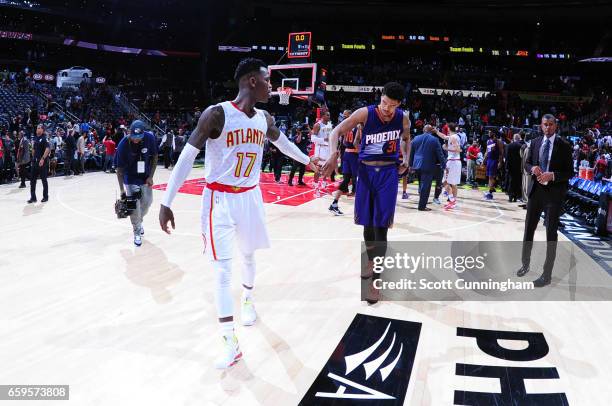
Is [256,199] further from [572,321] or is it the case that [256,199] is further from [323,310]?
[572,321]

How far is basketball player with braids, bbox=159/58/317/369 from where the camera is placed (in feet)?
11.1

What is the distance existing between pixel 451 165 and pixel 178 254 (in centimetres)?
665

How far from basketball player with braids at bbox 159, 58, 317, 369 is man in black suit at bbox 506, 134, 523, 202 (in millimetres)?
9216

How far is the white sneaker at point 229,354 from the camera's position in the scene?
11.3 feet

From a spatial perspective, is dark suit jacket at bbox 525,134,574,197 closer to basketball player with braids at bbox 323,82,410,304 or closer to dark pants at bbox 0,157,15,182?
basketball player with braids at bbox 323,82,410,304

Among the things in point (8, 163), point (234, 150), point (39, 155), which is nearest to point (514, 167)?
point (234, 150)

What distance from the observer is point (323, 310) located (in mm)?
4621

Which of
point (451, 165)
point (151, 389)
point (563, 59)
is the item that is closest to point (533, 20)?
point (563, 59)

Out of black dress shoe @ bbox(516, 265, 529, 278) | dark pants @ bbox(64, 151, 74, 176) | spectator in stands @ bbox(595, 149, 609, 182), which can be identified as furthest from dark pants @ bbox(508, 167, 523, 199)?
dark pants @ bbox(64, 151, 74, 176)

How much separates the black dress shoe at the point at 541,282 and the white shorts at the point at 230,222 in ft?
11.1

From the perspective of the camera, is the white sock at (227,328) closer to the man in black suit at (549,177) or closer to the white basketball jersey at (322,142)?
the man in black suit at (549,177)

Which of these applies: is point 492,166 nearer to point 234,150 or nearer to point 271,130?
point 271,130

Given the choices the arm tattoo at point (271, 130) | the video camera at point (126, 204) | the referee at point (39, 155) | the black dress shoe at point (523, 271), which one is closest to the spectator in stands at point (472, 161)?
the black dress shoe at point (523, 271)

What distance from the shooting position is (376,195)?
4.89 meters
